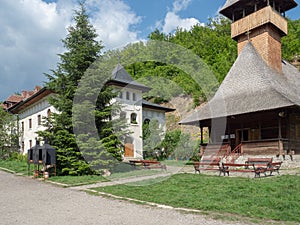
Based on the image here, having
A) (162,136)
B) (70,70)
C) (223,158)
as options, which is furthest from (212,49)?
(70,70)

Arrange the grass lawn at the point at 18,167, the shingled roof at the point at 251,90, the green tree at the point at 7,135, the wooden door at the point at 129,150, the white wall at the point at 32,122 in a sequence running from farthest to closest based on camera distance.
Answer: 1. the green tree at the point at 7,135
2. the white wall at the point at 32,122
3. the wooden door at the point at 129,150
4. the grass lawn at the point at 18,167
5. the shingled roof at the point at 251,90

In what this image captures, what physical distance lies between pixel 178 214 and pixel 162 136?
63.4 ft

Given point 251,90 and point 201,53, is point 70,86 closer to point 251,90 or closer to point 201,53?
point 251,90

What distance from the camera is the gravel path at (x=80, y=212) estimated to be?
5664 millimetres

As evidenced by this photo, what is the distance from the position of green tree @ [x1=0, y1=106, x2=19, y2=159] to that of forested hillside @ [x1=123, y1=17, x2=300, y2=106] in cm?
1508

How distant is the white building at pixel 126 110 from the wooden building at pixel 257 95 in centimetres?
613

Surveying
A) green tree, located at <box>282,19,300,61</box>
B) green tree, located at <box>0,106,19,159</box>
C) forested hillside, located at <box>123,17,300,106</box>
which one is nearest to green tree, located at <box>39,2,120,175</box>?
forested hillside, located at <box>123,17,300,106</box>

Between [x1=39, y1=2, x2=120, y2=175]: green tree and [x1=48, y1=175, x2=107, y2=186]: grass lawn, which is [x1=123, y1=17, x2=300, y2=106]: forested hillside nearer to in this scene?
[x1=39, y1=2, x2=120, y2=175]: green tree

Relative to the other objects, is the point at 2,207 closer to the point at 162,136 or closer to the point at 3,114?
the point at 162,136

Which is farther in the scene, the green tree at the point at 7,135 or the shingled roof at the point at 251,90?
the green tree at the point at 7,135

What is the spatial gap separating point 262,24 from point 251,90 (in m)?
5.47

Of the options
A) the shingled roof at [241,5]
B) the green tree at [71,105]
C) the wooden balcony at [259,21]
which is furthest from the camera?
the shingled roof at [241,5]

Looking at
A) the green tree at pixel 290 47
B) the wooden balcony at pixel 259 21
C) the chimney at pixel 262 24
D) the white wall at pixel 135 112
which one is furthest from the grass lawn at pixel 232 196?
the green tree at pixel 290 47

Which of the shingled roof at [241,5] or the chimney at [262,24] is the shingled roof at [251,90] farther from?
the shingled roof at [241,5]
